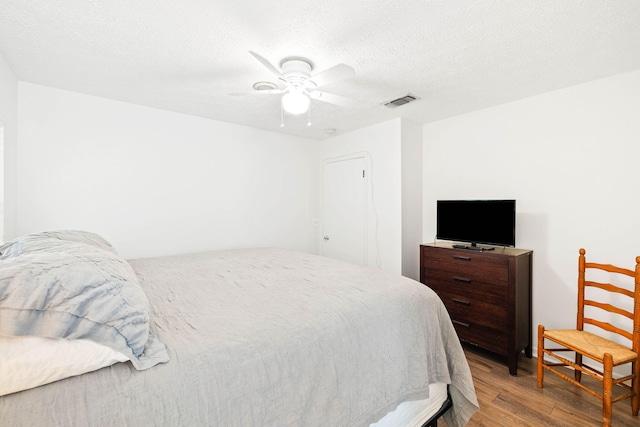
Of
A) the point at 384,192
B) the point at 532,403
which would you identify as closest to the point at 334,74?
the point at 384,192

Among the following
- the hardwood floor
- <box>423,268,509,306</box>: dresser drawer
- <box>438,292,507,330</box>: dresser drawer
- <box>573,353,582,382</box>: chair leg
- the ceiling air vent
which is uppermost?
the ceiling air vent

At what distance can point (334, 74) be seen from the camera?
1.76 meters

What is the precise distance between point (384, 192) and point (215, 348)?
2.86m

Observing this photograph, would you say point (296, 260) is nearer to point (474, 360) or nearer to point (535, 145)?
point (474, 360)

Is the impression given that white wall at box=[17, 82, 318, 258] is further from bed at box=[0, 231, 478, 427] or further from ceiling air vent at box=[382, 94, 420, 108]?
ceiling air vent at box=[382, 94, 420, 108]

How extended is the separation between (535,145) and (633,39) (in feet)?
3.31

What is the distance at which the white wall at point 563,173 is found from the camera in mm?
2184

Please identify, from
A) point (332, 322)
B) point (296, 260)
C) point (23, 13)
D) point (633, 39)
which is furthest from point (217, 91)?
point (633, 39)

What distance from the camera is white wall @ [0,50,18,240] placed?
2.00 meters

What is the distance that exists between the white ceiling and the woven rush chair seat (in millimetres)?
1985

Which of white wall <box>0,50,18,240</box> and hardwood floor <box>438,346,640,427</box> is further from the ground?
white wall <box>0,50,18,240</box>

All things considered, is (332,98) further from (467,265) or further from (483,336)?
(483,336)

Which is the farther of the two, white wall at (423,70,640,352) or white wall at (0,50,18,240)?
white wall at (423,70,640,352)

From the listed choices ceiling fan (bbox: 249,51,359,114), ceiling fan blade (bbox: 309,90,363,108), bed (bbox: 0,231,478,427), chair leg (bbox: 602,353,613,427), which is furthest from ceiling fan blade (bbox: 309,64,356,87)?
chair leg (bbox: 602,353,613,427)
